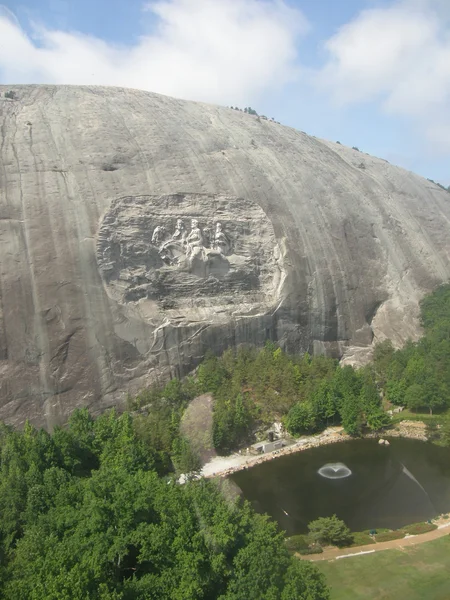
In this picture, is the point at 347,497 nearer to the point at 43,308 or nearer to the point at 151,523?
the point at 151,523

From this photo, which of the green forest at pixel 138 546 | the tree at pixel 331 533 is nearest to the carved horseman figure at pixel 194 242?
the green forest at pixel 138 546

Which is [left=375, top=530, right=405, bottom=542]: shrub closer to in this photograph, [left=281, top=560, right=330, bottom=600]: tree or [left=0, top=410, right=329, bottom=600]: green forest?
[left=0, top=410, right=329, bottom=600]: green forest

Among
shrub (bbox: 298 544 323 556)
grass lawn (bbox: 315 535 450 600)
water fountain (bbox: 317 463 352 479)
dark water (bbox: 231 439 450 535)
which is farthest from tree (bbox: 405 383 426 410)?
shrub (bbox: 298 544 323 556)

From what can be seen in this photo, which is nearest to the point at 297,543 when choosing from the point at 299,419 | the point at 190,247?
the point at 299,419

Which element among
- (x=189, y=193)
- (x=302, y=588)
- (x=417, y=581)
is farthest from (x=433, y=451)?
(x=189, y=193)

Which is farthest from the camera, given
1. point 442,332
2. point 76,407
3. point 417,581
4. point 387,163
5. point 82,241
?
point 387,163

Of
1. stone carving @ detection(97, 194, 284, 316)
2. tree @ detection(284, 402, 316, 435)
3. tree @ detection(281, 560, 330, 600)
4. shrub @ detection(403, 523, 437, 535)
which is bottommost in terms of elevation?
shrub @ detection(403, 523, 437, 535)
